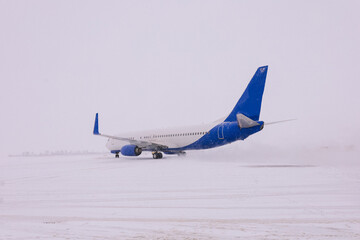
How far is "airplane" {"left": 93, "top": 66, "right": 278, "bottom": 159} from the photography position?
22.5m

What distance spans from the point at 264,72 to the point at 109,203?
18.5m

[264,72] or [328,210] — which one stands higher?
[264,72]

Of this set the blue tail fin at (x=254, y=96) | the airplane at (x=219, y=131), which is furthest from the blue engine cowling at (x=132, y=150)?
the blue tail fin at (x=254, y=96)

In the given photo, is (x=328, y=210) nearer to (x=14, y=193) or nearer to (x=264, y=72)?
(x=14, y=193)

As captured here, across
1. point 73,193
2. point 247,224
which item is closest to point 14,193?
point 73,193

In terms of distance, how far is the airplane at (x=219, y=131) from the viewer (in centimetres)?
2247

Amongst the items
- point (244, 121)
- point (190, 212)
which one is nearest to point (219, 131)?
point (244, 121)

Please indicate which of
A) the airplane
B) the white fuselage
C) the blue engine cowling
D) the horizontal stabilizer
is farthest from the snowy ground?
the blue engine cowling

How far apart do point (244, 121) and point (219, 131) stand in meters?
2.96

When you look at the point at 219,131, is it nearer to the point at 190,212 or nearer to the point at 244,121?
the point at 244,121

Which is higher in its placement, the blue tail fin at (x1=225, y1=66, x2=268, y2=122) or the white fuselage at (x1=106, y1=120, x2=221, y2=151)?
the blue tail fin at (x1=225, y1=66, x2=268, y2=122)

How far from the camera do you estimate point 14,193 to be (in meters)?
8.88

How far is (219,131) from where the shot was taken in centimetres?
2459

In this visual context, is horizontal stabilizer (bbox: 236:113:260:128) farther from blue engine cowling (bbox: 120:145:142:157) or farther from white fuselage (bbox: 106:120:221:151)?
blue engine cowling (bbox: 120:145:142:157)
